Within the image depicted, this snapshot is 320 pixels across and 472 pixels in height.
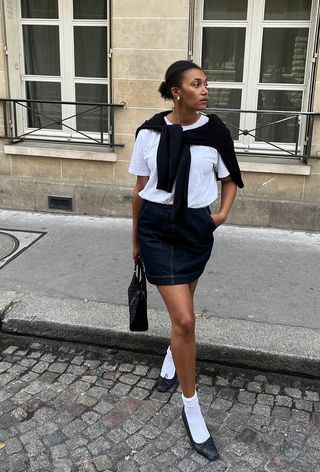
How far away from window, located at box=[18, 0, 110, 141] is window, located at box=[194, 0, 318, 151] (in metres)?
1.33

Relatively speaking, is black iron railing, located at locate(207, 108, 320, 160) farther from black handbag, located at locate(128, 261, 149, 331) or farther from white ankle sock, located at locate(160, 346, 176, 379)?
white ankle sock, located at locate(160, 346, 176, 379)

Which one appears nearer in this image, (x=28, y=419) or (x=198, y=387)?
(x=28, y=419)

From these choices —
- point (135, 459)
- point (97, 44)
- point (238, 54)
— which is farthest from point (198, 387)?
point (97, 44)

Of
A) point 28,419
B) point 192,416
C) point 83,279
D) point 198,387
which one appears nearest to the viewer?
point 192,416

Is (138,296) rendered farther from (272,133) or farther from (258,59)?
(258,59)

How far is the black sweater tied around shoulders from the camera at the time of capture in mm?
2533

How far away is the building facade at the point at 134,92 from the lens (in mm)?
5816

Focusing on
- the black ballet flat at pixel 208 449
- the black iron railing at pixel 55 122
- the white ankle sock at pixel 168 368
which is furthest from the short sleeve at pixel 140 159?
the black iron railing at pixel 55 122

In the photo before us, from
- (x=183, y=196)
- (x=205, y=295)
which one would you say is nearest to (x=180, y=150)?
(x=183, y=196)

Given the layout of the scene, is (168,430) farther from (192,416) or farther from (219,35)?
(219,35)

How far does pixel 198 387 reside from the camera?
3.27 metres

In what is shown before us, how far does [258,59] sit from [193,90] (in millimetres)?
3956

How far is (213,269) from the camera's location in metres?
4.84

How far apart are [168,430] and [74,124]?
15.8 ft
